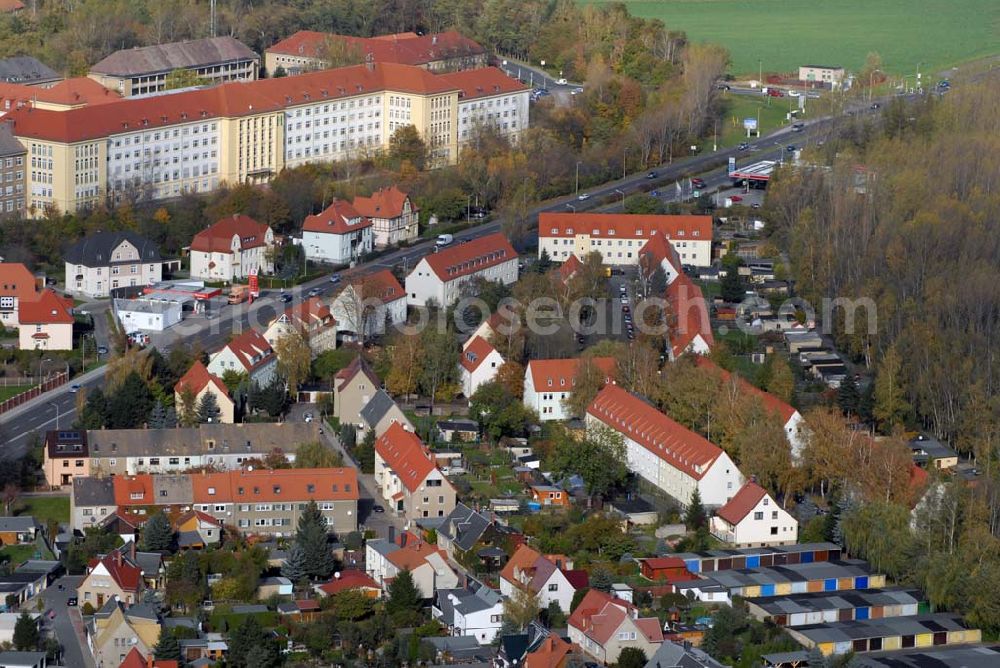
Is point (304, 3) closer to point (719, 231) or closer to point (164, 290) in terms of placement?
point (719, 231)

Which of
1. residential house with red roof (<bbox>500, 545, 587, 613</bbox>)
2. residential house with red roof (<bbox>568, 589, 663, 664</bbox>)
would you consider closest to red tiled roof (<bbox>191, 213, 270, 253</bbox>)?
residential house with red roof (<bbox>500, 545, 587, 613</bbox>)

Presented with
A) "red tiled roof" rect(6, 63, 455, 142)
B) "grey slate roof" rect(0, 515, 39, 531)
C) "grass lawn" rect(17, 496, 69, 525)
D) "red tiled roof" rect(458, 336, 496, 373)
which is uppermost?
"red tiled roof" rect(6, 63, 455, 142)

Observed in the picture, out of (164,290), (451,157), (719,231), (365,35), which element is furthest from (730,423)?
(365,35)

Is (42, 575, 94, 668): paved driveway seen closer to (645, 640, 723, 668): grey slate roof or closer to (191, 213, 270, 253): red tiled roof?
(645, 640, 723, 668): grey slate roof

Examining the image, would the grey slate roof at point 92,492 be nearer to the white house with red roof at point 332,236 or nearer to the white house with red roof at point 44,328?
the white house with red roof at point 44,328

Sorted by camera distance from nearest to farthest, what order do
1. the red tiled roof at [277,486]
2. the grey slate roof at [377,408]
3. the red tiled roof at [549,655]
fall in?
1. the red tiled roof at [549,655]
2. the red tiled roof at [277,486]
3. the grey slate roof at [377,408]

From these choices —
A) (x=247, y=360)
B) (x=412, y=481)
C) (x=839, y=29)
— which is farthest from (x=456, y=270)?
(x=839, y=29)

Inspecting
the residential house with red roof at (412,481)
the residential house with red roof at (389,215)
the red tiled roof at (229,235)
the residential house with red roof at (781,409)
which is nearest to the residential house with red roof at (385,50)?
the residential house with red roof at (389,215)
